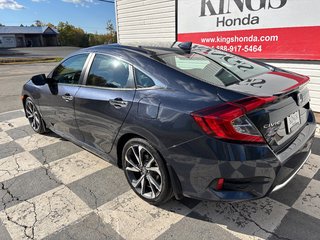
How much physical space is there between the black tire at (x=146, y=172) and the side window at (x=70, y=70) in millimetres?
1263

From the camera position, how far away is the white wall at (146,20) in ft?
25.1

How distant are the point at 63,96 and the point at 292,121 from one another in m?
2.70

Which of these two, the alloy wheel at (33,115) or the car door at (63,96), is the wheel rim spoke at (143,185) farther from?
the alloy wheel at (33,115)

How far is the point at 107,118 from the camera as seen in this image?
2.78 meters

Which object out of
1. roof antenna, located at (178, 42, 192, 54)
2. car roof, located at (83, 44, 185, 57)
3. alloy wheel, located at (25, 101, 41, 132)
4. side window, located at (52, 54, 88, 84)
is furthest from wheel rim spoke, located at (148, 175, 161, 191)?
alloy wheel, located at (25, 101, 41, 132)

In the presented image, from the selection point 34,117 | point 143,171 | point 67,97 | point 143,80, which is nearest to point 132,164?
point 143,171

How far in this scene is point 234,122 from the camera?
190 cm

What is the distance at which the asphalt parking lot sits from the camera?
7.45 ft

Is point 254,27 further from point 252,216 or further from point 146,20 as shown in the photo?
point 252,216

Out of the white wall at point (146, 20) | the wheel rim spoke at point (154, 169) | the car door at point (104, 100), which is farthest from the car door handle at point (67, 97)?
the white wall at point (146, 20)

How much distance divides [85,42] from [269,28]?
62257 mm

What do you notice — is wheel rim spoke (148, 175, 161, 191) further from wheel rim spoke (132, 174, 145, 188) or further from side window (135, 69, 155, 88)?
side window (135, 69, 155, 88)

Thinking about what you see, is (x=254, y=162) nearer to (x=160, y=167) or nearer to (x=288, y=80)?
(x=160, y=167)

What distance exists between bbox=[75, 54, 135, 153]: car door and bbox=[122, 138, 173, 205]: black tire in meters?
0.27
